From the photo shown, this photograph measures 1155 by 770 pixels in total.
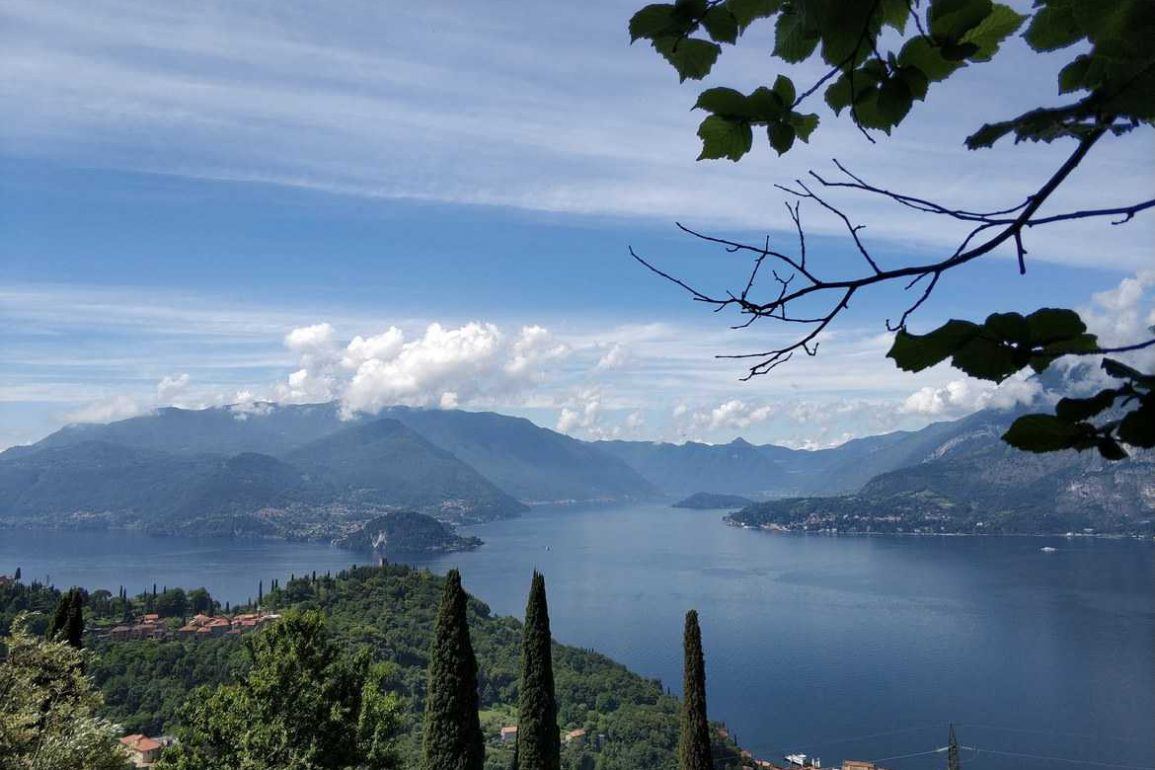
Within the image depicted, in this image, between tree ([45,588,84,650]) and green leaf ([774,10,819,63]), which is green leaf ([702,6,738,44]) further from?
tree ([45,588,84,650])

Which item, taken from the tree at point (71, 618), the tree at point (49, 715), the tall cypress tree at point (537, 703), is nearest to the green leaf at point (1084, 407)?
the tree at point (49, 715)

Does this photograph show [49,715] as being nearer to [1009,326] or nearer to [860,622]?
[1009,326]

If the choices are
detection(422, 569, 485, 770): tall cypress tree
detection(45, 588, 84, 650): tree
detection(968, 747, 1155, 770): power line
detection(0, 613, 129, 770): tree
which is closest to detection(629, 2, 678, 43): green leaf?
detection(0, 613, 129, 770): tree

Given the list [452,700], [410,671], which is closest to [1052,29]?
[452,700]

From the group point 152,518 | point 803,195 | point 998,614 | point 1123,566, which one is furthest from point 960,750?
point 152,518

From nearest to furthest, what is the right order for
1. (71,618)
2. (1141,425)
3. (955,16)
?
(1141,425) → (955,16) → (71,618)

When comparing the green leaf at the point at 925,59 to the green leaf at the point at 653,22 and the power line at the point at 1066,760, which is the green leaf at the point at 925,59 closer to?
the green leaf at the point at 653,22
